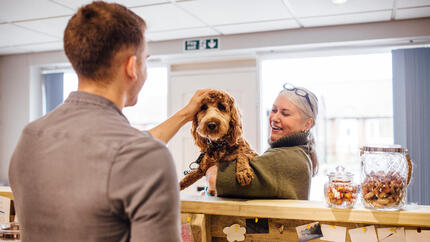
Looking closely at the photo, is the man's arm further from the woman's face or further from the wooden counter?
the woman's face

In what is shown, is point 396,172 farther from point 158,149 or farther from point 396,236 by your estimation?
point 158,149

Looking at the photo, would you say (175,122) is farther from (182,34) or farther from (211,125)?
(182,34)

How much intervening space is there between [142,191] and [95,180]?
9 cm

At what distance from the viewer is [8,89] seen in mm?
5270

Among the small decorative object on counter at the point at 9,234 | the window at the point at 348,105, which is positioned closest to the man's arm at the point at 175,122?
the small decorative object on counter at the point at 9,234

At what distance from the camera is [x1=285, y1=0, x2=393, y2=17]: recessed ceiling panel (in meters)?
3.12

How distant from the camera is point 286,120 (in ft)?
4.75

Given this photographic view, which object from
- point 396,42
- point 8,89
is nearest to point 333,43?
point 396,42

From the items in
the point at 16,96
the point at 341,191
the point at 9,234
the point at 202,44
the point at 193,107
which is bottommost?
the point at 9,234

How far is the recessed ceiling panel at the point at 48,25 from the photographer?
362 cm

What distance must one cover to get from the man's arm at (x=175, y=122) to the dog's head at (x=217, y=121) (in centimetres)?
2

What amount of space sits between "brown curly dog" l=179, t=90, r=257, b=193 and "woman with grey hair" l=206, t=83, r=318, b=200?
0.05 m

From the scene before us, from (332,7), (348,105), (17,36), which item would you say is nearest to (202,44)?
(332,7)

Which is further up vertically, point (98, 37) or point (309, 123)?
point (98, 37)
